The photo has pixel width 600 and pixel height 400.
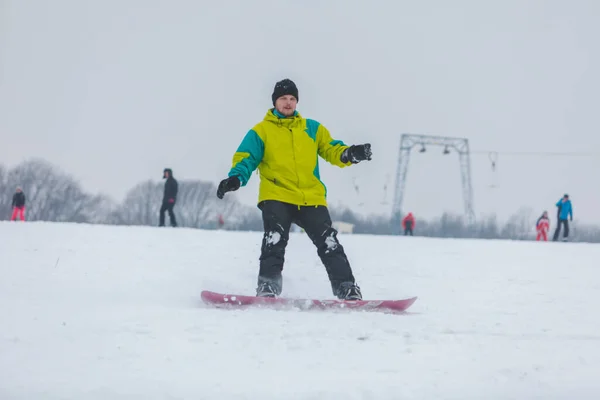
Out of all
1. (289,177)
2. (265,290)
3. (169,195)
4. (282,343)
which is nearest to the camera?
(282,343)

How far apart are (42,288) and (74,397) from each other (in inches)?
166

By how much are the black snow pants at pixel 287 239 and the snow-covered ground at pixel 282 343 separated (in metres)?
0.71

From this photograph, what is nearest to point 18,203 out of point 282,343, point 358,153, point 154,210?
point 358,153

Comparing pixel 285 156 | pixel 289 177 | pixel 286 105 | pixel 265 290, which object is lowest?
pixel 265 290

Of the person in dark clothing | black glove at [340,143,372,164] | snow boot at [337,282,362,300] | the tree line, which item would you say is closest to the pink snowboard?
snow boot at [337,282,362,300]

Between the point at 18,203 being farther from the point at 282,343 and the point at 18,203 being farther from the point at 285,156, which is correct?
the point at 282,343

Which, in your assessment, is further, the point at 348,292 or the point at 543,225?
the point at 543,225

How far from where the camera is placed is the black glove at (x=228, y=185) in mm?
5923

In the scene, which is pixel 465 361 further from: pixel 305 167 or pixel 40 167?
pixel 40 167

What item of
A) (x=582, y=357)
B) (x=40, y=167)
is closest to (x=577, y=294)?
(x=582, y=357)

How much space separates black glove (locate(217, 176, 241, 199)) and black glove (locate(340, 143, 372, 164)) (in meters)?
0.93

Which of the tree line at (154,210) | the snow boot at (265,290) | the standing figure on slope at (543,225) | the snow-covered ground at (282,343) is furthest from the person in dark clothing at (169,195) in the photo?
the tree line at (154,210)

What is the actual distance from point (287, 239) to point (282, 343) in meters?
2.15

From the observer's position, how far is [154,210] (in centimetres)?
9369
